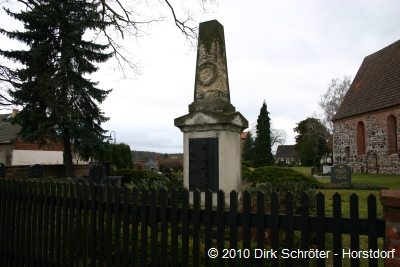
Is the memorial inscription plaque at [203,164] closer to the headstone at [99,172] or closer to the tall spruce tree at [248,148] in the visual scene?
the headstone at [99,172]

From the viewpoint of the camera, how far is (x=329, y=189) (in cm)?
1345

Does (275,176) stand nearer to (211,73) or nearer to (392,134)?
(211,73)

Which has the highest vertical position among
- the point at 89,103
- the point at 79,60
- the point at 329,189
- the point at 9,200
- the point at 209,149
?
the point at 79,60

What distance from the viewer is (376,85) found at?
21.7 metres

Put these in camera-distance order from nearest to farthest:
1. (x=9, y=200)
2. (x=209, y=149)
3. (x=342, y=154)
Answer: (x=9, y=200), (x=209, y=149), (x=342, y=154)

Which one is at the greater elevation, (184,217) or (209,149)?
(209,149)

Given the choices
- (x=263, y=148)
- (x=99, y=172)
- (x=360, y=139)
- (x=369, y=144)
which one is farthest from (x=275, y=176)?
(x=263, y=148)

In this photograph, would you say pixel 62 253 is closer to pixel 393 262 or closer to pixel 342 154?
pixel 393 262

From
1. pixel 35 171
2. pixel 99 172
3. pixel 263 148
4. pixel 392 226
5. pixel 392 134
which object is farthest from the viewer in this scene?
pixel 263 148

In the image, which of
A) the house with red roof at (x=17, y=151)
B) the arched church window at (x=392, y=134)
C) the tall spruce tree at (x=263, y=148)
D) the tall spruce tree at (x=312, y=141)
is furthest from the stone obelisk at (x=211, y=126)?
the tall spruce tree at (x=312, y=141)

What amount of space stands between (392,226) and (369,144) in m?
22.2

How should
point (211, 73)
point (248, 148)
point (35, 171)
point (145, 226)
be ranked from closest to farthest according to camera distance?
point (145, 226) < point (211, 73) < point (35, 171) < point (248, 148)

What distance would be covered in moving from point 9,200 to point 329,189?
12.5 meters

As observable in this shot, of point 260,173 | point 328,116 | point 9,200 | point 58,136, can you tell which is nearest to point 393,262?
point 9,200
